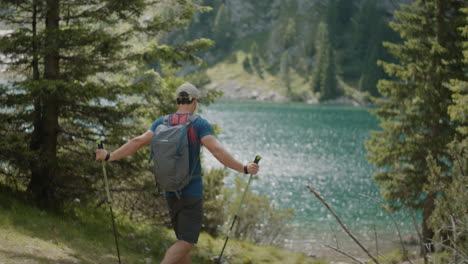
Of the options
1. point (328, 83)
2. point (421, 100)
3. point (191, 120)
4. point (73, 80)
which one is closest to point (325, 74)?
point (328, 83)

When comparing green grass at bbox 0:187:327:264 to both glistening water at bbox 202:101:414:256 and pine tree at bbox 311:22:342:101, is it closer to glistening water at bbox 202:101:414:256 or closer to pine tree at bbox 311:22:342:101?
glistening water at bbox 202:101:414:256

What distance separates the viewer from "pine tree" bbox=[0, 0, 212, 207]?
9047 mm

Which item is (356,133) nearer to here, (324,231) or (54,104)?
(324,231)

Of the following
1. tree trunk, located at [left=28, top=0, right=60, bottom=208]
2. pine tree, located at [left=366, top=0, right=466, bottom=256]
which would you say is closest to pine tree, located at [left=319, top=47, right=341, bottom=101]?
pine tree, located at [left=366, top=0, right=466, bottom=256]

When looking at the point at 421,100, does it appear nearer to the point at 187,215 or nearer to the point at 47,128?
the point at 47,128

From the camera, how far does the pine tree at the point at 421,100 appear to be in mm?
15836

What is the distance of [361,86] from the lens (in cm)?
14788

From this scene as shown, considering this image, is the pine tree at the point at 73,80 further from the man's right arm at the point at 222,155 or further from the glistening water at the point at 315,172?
the glistening water at the point at 315,172

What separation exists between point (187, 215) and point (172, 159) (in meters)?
0.63

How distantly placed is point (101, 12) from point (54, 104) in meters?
2.23

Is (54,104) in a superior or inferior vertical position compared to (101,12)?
inferior

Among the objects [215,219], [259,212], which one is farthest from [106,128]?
[259,212]

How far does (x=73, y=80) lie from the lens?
32.3 ft

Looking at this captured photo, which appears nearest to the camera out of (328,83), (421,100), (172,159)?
(172,159)
